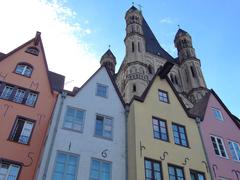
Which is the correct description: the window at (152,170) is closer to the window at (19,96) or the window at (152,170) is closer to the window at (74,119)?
the window at (74,119)

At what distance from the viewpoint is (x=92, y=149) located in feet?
54.8

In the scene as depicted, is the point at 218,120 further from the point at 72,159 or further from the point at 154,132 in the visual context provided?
the point at 72,159

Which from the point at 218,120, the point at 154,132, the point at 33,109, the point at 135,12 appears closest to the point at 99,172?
the point at 154,132

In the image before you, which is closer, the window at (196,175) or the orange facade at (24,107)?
the orange facade at (24,107)

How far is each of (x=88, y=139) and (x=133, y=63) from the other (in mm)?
47672

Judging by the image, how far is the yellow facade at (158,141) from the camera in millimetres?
16547

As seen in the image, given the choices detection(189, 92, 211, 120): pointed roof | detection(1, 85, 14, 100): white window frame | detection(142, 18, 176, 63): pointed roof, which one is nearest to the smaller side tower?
detection(142, 18, 176, 63): pointed roof

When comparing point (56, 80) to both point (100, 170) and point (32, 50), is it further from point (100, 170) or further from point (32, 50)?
point (100, 170)

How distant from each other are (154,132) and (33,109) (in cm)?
788

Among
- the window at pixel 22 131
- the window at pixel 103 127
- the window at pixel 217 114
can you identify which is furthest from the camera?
the window at pixel 217 114

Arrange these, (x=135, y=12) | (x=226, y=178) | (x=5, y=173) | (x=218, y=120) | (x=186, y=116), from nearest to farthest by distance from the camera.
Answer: (x=5, y=173), (x=226, y=178), (x=186, y=116), (x=218, y=120), (x=135, y=12)

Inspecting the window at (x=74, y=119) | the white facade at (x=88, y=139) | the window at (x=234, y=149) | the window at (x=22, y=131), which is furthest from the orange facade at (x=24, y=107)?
the window at (x=234, y=149)

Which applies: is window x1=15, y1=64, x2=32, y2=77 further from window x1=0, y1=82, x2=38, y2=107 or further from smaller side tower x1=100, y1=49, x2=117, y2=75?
smaller side tower x1=100, y1=49, x2=117, y2=75

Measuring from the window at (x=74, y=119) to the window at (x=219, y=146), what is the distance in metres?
9.21
